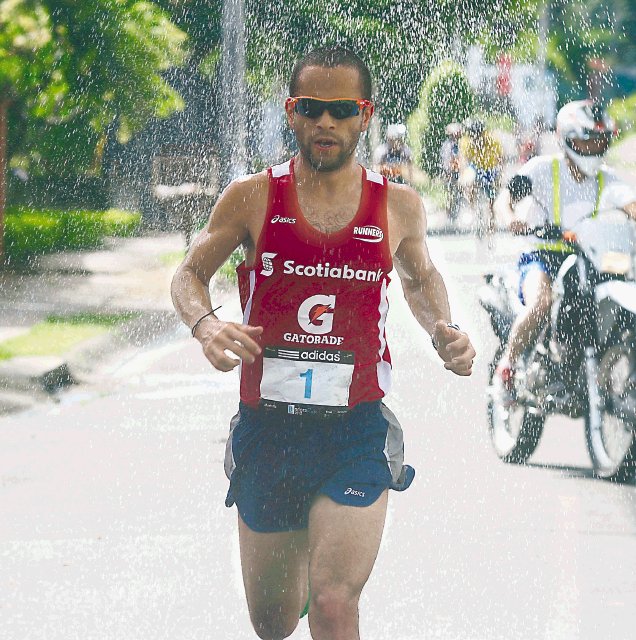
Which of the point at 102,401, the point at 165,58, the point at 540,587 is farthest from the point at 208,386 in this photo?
the point at 165,58

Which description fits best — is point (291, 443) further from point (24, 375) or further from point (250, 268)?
point (24, 375)

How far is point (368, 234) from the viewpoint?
3.91 m

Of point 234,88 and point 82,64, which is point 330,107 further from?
point 234,88

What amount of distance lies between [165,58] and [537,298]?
13.1 meters

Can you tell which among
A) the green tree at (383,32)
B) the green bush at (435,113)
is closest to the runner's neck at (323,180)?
the green tree at (383,32)

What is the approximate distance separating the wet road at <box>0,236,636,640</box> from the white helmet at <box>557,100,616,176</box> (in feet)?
4.77

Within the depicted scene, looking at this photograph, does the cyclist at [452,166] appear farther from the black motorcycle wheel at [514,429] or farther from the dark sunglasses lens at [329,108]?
the dark sunglasses lens at [329,108]

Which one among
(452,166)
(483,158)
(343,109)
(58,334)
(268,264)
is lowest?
(452,166)

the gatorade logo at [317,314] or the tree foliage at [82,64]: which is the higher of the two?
the gatorade logo at [317,314]

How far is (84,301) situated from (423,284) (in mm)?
10836

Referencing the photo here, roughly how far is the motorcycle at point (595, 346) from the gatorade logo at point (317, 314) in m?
3.26

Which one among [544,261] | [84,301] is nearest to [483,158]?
[84,301]

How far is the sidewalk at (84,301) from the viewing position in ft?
33.5

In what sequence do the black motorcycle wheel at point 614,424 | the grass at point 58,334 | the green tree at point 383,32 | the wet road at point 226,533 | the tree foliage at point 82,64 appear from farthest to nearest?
the green tree at point 383,32 → the tree foliage at point 82,64 → the grass at point 58,334 → the black motorcycle wheel at point 614,424 → the wet road at point 226,533
